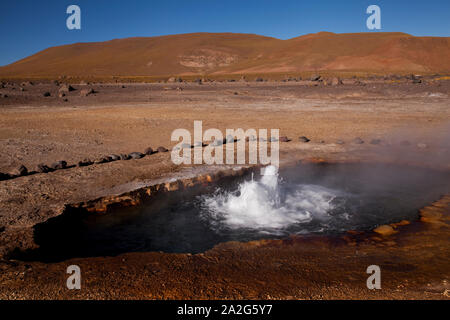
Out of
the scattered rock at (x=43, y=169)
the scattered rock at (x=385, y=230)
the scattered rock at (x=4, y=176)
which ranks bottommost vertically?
the scattered rock at (x=385, y=230)

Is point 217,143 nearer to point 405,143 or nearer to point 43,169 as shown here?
point 43,169

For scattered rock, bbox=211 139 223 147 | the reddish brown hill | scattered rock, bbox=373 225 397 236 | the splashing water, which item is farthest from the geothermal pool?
the reddish brown hill

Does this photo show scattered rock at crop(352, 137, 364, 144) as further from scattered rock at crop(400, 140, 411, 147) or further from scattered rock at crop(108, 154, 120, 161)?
scattered rock at crop(108, 154, 120, 161)

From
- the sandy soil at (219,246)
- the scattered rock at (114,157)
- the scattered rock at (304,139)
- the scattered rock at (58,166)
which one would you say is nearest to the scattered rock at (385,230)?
the sandy soil at (219,246)

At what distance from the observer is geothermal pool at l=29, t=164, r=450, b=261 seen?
4266 mm

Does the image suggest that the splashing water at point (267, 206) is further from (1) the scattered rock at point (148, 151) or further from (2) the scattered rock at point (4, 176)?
(2) the scattered rock at point (4, 176)

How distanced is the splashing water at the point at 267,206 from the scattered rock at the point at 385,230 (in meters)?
0.73

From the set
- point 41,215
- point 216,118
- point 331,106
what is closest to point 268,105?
point 331,106

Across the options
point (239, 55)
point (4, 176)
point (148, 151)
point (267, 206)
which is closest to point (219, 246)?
point (267, 206)

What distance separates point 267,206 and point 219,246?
170cm

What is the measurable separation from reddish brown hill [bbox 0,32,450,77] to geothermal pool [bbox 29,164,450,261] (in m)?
45.0

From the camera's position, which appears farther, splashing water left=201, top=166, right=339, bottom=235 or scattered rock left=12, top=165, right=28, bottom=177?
scattered rock left=12, top=165, right=28, bottom=177

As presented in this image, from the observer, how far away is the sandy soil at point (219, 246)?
2.95 m
